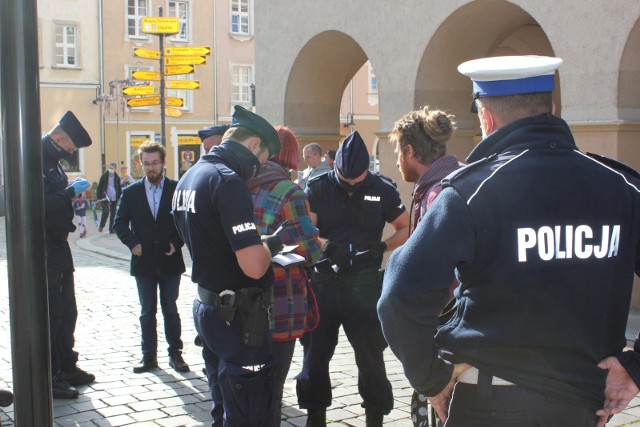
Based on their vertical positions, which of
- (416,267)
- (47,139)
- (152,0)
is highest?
(152,0)

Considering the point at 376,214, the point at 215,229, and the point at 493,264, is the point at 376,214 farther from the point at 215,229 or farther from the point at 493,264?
the point at 493,264

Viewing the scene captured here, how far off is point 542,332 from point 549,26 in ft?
23.5

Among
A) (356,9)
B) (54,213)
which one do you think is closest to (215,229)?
(54,213)

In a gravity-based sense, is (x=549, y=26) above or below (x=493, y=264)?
above

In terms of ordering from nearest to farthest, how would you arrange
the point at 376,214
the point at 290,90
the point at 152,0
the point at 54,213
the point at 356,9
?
the point at 376,214 → the point at 54,213 → the point at 356,9 → the point at 290,90 → the point at 152,0

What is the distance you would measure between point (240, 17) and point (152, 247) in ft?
113

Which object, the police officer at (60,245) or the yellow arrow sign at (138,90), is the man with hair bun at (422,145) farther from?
the yellow arrow sign at (138,90)

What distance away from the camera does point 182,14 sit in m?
38.2

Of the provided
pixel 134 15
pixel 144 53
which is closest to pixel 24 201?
pixel 144 53

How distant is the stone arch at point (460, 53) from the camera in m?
10.0

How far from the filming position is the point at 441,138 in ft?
13.6

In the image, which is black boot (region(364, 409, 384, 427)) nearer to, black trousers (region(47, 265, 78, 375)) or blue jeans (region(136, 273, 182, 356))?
blue jeans (region(136, 273, 182, 356))

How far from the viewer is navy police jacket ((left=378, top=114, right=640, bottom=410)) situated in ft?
7.51

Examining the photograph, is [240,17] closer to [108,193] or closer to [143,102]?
[108,193]
